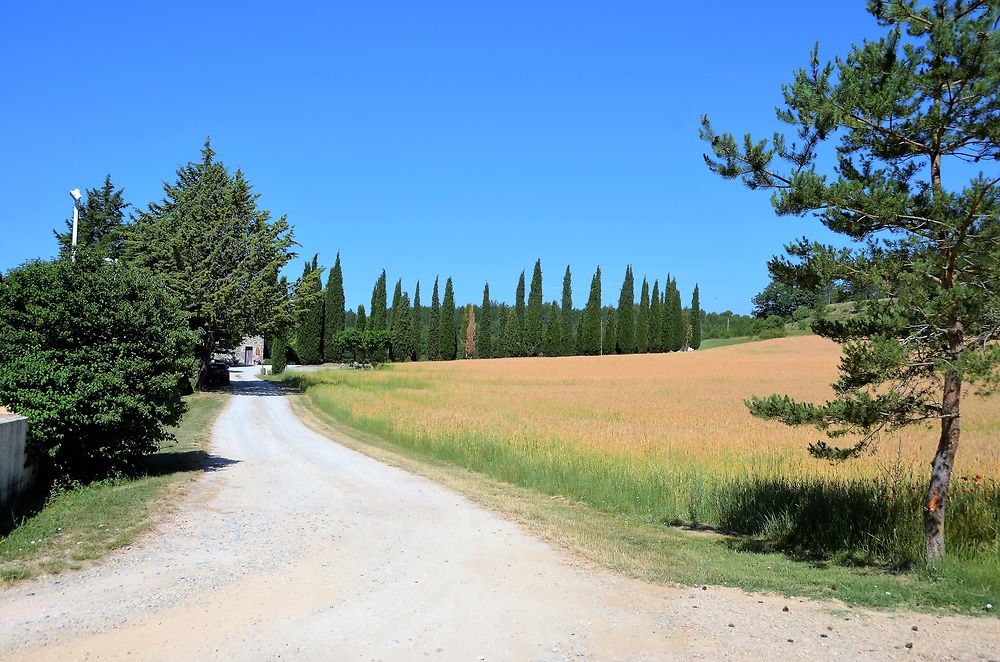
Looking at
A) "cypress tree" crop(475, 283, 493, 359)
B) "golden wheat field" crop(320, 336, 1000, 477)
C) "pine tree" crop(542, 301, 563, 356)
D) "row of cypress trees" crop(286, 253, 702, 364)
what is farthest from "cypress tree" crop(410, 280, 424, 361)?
"golden wheat field" crop(320, 336, 1000, 477)

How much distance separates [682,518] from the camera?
1109 centimetres

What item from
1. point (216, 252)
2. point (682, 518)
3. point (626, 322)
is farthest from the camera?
point (626, 322)

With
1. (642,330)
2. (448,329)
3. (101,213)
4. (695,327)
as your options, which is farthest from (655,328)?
(101,213)

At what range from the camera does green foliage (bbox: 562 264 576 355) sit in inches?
3561

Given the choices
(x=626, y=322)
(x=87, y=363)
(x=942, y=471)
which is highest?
(x=626, y=322)

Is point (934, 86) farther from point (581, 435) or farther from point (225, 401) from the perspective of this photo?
point (225, 401)

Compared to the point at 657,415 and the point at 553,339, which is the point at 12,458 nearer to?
the point at 657,415

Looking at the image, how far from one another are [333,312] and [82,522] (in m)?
66.4

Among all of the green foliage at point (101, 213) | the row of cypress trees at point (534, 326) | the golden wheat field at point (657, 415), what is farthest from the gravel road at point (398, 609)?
the row of cypress trees at point (534, 326)

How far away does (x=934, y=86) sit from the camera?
25.4 ft

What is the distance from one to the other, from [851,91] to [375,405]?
21.4 m

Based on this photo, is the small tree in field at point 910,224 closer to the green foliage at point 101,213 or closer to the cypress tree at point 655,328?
the green foliage at point 101,213

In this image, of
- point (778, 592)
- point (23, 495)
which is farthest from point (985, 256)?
point (23, 495)

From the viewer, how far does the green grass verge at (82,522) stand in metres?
7.31
